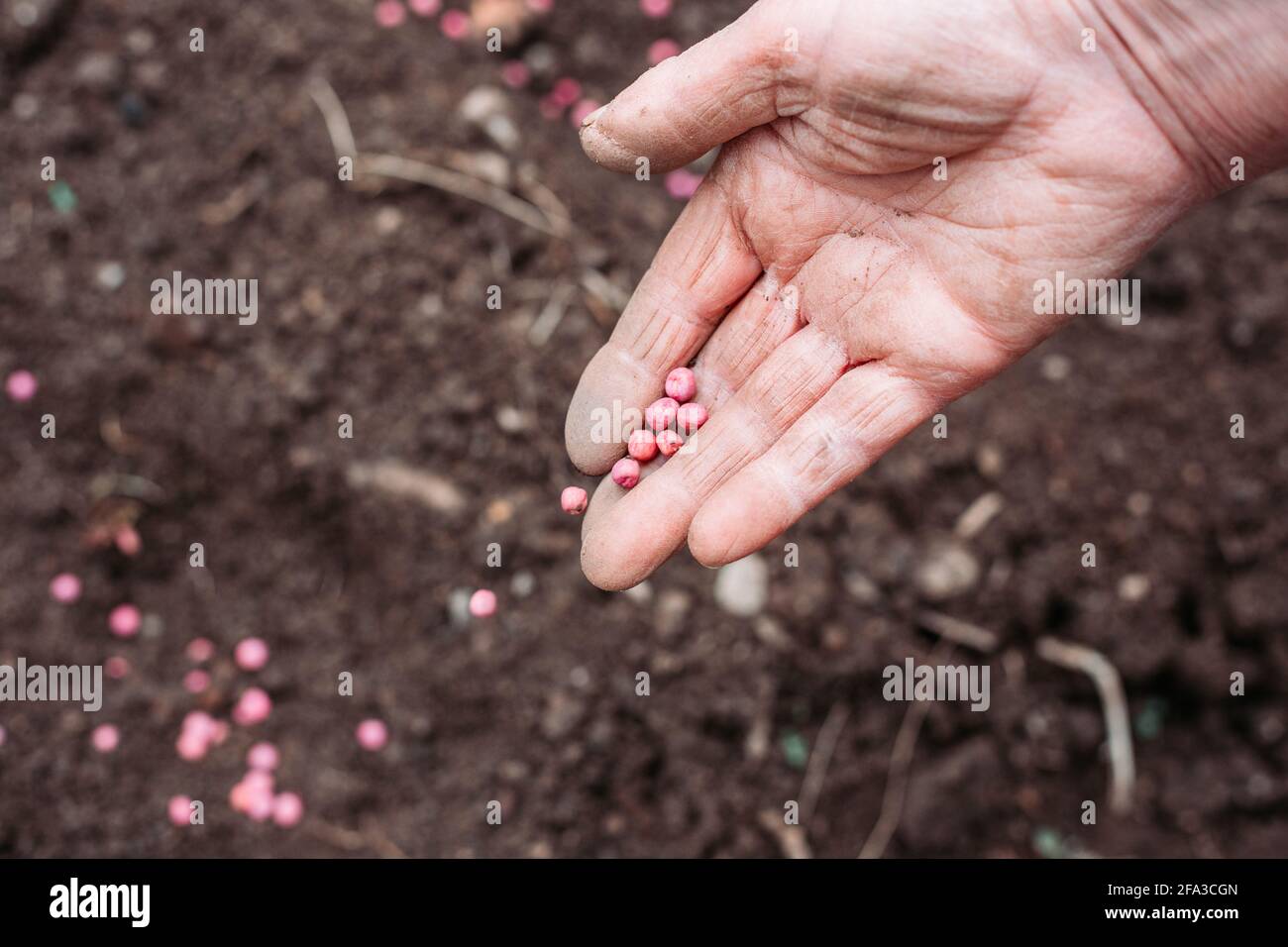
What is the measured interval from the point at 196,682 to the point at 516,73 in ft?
7.69

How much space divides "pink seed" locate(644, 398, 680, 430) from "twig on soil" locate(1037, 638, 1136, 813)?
1534mm

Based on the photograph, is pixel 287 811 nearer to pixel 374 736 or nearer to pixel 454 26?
pixel 374 736

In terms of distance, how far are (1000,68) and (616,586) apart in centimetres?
140

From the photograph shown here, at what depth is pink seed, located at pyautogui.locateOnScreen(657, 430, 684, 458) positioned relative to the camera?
2463mm

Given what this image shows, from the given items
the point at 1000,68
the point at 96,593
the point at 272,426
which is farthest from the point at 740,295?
the point at 96,593

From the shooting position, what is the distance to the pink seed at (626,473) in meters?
2.45

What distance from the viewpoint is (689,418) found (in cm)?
252

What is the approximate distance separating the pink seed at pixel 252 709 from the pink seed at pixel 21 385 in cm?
120

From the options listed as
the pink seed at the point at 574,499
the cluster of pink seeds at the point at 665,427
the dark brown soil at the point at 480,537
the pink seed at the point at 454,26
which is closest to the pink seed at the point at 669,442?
the cluster of pink seeds at the point at 665,427

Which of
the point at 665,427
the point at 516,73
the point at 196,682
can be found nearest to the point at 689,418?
the point at 665,427

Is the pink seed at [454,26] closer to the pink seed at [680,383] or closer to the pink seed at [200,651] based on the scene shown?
the pink seed at [680,383]

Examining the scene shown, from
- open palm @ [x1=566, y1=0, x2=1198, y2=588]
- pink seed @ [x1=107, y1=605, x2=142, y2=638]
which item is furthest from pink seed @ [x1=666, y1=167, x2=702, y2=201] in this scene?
pink seed @ [x1=107, y1=605, x2=142, y2=638]

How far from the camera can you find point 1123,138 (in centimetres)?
230

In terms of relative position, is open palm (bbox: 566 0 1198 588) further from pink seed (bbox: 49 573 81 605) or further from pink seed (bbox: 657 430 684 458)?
pink seed (bbox: 49 573 81 605)
